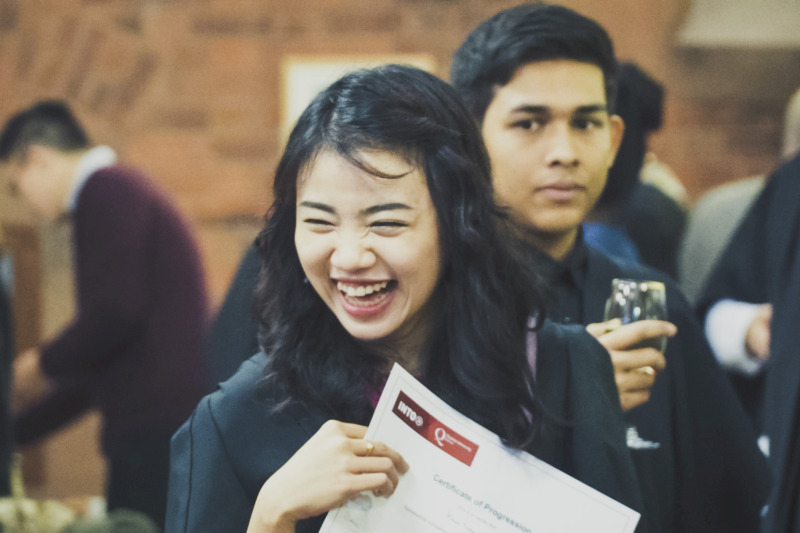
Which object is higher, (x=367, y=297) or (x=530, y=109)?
(x=530, y=109)

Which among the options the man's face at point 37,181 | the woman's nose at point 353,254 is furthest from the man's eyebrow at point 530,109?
the man's face at point 37,181

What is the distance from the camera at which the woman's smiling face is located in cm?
111

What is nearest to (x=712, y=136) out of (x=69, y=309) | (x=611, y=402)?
(x=69, y=309)

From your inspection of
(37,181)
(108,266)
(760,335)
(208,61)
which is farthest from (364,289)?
(208,61)

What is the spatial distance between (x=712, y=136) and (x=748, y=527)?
2890 millimetres

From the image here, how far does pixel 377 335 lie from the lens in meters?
1.14

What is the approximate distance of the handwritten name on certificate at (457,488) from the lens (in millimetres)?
1095

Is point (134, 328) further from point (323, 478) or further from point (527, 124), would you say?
point (323, 478)

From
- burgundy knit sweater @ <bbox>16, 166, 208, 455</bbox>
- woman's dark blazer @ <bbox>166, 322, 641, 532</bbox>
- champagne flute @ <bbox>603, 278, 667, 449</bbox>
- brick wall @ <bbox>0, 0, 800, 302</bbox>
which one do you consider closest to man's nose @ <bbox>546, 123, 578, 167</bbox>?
champagne flute @ <bbox>603, 278, 667, 449</bbox>

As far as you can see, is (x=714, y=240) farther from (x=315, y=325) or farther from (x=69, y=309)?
(x=69, y=309)

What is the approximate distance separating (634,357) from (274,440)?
0.51m

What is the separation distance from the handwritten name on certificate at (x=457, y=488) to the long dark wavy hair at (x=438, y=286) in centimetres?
4

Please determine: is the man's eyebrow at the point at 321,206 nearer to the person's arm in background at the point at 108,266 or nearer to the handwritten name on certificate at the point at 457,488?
the handwritten name on certificate at the point at 457,488

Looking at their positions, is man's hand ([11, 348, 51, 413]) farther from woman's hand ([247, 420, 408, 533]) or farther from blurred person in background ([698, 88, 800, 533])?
woman's hand ([247, 420, 408, 533])
